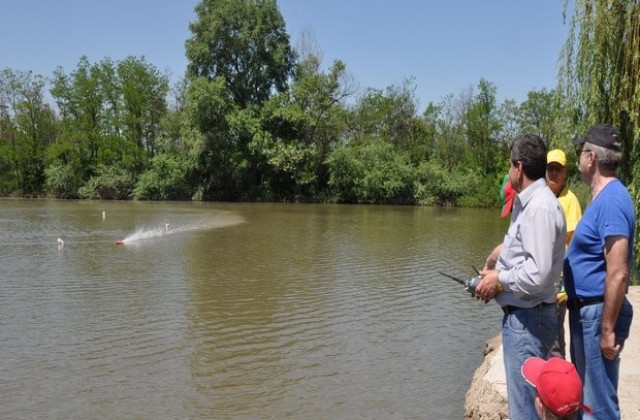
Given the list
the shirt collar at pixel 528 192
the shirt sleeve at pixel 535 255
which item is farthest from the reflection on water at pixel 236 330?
the shirt collar at pixel 528 192

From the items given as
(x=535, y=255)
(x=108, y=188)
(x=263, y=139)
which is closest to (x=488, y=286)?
(x=535, y=255)

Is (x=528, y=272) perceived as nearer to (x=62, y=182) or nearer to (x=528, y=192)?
(x=528, y=192)

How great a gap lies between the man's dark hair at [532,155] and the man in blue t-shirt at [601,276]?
34cm

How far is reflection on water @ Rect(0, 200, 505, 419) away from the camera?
6.42m

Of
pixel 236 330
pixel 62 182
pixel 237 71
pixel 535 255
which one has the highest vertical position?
pixel 237 71

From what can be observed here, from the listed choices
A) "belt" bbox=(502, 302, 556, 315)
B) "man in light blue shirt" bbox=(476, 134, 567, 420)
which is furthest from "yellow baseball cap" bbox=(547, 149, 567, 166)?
"belt" bbox=(502, 302, 556, 315)

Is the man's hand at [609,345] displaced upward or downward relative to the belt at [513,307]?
downward

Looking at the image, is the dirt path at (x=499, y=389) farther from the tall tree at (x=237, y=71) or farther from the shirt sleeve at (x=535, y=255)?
the tall tree at (x=237, y=71)

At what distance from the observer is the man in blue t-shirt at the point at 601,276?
10.1ft

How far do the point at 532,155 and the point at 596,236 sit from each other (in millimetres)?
562

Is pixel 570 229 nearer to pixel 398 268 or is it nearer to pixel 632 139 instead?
pixel 632 139

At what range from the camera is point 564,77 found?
10414 mm

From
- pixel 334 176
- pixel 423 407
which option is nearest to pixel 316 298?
pixel 423 407

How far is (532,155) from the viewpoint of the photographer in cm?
321
